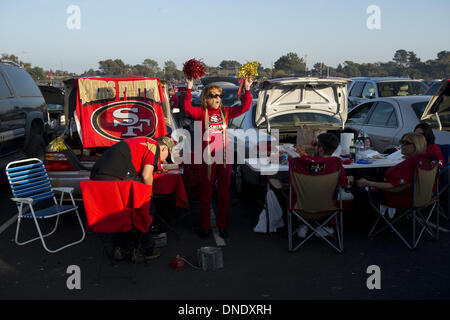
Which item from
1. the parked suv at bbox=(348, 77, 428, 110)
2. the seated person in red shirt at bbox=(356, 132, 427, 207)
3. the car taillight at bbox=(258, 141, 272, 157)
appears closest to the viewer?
the seated person in red shirt at bbox=(356, 132, 427, 207)

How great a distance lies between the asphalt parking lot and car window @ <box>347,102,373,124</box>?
3592mm

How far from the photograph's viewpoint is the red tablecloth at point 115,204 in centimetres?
414

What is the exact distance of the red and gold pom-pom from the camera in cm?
541

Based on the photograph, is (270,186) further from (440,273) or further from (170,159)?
(440,273)

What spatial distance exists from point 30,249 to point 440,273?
4368mm

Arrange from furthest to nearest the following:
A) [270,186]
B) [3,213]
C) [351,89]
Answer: [351,89] → [3,213] → [270,186]

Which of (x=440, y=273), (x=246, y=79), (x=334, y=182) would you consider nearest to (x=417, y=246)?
(x=440, y=273)

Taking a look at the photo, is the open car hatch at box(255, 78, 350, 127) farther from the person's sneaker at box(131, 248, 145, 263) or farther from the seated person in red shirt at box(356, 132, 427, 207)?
the person's sneaker at box(131, 248, 145, 263)

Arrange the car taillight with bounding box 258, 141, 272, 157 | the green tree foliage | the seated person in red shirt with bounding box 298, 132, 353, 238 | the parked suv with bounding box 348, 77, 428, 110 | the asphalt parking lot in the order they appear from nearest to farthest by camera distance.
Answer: the asphalt parking lot, the seated person in red shirt with bounding box 298, 132, 353, 238, the car taillight with bounding box 258, 141, 272, 157, the parked suv with bounding box 348, 77, 428, 110, the green tree foliage

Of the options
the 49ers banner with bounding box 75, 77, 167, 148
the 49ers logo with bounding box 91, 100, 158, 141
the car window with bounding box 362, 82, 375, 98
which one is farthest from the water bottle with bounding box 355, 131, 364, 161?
the car window with bounding box 362, 82, 375, 98

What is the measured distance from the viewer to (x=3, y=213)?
647 centimetres

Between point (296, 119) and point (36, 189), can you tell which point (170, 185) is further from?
point (296, 119)

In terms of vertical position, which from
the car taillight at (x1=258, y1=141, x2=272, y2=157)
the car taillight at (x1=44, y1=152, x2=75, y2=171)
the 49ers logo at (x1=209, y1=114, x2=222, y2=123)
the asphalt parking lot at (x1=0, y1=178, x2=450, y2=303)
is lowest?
the asphalt parking lot at (x1=0, y1=178, x2=450, y2=303)

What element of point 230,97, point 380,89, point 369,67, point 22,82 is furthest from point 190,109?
point 369,67
